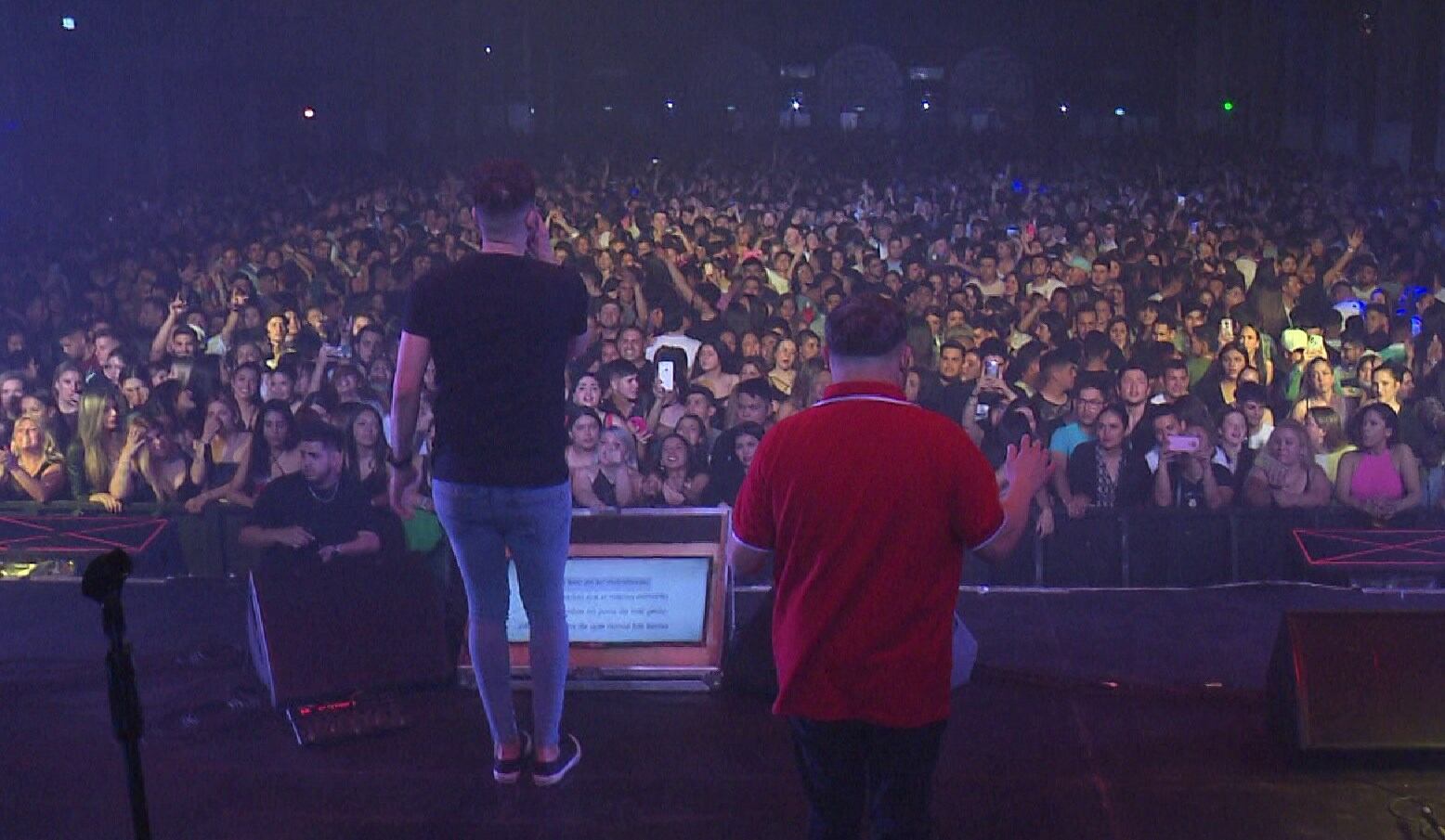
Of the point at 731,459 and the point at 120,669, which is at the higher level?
the point at 120,669

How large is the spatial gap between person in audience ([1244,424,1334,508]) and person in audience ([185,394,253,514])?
4.53m

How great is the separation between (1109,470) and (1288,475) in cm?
77

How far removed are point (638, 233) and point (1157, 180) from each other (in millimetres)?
3313

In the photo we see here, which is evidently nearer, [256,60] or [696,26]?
[696,26]

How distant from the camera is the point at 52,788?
3459 mm

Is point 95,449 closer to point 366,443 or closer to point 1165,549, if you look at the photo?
point 366,443

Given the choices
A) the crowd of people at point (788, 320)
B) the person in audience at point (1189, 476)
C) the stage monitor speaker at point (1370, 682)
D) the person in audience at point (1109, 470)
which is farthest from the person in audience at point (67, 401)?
the stage monitor speaker at point (1370, 682)

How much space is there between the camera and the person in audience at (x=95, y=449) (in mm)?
6633

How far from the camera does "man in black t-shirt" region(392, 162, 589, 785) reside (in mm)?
3090

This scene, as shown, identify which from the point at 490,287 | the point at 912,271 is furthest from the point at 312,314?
the point at 490,287

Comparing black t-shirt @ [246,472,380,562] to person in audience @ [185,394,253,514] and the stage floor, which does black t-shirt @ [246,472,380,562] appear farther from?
person in audience @ [185,394,253,514]

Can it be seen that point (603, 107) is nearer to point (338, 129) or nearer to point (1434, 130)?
point (338, 129)

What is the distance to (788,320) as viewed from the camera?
799 cm

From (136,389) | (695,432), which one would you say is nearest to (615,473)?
(695,432)
